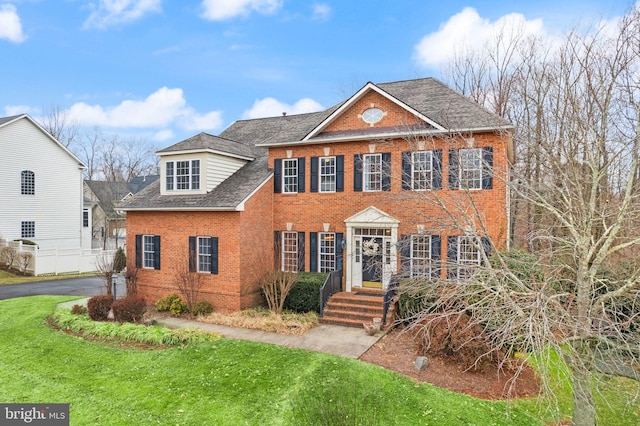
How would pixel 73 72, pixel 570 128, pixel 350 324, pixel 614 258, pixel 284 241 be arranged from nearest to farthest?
pixel 570 128 < pixel 614 258 < pixel 350 324 < pixel 284 241 < pixel 73 72

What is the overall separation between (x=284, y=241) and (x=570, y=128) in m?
11.4

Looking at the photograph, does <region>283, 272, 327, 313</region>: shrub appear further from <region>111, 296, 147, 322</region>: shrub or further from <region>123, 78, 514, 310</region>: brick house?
<region>111, 296, 147, 322</region>: shrub

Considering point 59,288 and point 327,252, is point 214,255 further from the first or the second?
point 59,288

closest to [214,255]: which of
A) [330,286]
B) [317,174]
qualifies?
[330,286]

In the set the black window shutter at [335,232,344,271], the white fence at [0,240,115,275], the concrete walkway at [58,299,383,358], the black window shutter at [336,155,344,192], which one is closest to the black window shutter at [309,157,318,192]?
the black window shutter at [336,155,344,192]

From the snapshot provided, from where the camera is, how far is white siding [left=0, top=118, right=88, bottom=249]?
85.1 feet

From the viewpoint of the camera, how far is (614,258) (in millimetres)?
10711

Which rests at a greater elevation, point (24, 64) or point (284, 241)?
point (24, 64)

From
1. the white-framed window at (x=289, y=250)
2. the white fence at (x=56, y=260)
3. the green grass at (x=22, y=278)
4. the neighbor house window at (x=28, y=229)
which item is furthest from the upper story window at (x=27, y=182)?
the white-framed window at (x=289, y=250)

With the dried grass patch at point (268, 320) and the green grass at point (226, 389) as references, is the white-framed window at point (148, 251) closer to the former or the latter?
the dried grass patch at point (268, 320)

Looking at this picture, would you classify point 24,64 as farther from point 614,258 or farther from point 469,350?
A: point 614,258

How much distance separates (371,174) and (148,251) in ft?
32.9

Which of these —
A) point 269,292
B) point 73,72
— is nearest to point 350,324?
point 269,292

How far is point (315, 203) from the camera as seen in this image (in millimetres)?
15227
